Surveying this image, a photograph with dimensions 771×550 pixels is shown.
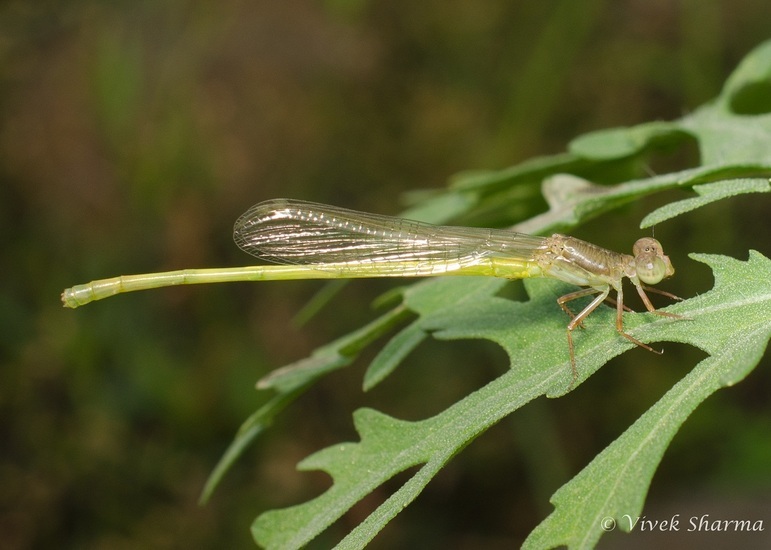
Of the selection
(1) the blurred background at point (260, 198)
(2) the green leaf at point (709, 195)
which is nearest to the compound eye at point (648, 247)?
(2) the green leaf at point (709, 195)

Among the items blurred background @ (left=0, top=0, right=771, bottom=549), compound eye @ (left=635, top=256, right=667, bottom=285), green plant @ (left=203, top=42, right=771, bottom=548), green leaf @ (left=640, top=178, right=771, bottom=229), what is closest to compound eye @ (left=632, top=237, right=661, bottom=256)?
compound eye @ (left=635, top=256, right=667, bottom=285)

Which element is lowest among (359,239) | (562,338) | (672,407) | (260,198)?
(672,407)

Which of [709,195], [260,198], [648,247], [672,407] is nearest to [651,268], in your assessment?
[648,247]

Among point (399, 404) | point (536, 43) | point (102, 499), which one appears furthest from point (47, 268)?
point (536, 43)

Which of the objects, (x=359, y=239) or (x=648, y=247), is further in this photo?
(x=359, y=239)

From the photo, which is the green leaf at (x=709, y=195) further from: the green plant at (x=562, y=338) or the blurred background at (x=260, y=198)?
the blurred background at (x=260, y=198)

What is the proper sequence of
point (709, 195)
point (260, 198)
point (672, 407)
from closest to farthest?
point (672, 407), point (709, 195), point (260, 198)

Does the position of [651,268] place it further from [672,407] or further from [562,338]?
[672,407]
